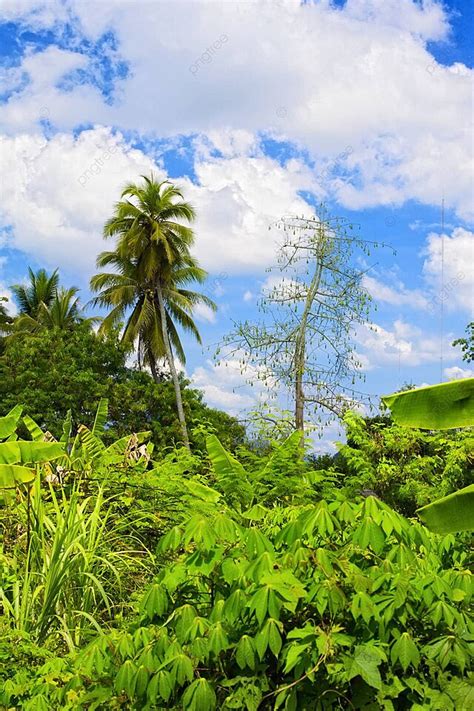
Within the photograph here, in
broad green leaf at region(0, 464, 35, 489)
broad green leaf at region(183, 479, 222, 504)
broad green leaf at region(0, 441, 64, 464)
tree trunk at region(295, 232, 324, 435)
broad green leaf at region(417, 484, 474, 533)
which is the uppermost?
tree trunk at region(295, 232, 324, 435)

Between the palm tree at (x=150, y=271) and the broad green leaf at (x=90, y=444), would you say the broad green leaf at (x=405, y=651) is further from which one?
the palm tree at (x=150, y=271)

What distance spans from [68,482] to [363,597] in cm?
481

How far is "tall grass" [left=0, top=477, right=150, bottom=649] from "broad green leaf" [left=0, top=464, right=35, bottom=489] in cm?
17

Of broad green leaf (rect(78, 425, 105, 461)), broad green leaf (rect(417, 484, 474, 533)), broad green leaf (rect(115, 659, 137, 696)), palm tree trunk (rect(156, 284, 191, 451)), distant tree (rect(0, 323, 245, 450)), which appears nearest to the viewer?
broad green leaf (rect(115, 659, 137, 696))

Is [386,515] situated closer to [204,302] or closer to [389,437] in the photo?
[389,437]

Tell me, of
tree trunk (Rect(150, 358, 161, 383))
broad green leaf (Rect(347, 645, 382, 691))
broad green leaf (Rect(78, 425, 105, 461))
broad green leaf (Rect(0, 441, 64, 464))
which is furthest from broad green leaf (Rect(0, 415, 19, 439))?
tree trunk (Rect(150, 358, 161, 383))

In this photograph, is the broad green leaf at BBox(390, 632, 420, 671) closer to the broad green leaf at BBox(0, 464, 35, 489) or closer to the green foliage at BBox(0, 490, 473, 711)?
the green foliage at BBox(0, 490, 473, 711)

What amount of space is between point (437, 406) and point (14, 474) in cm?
345

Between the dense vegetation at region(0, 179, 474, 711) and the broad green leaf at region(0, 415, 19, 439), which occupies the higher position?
the broad green leaf at region(0, 415, 19, 439)

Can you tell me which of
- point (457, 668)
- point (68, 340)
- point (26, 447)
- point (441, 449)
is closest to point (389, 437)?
point (441, 449)

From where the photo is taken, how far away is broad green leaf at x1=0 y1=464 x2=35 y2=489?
554 centimetres

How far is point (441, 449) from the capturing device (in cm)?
1376

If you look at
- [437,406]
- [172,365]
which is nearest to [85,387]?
[172,365]

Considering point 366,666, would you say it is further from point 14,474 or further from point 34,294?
point 34,294
